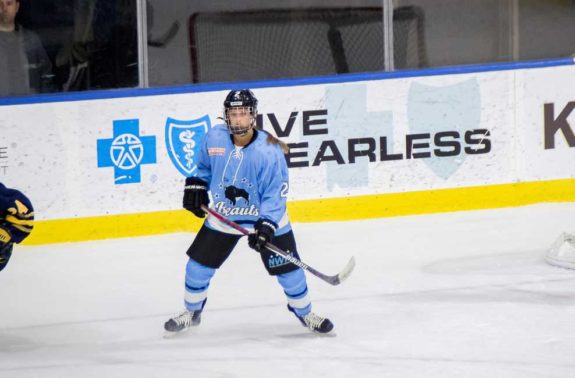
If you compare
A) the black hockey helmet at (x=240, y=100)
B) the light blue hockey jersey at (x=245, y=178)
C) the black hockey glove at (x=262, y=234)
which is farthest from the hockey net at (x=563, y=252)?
the black hockey helmet at (x=240, y=100)

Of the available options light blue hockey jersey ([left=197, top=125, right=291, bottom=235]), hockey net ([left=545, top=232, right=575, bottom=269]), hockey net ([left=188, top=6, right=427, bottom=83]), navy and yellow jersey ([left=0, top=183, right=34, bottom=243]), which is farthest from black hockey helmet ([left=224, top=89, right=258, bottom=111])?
hockey net ([left=188, top=6, right=427, bottom=83])

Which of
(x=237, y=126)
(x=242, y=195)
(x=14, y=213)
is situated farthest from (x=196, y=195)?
(x=14, y=213)

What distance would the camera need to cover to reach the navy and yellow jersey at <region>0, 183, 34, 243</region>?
15.4 feet

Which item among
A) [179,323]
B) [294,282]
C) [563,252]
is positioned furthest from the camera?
[563,252]

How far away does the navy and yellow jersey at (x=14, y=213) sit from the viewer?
468 cm

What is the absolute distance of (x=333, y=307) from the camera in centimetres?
536

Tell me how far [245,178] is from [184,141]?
1959 millimetres

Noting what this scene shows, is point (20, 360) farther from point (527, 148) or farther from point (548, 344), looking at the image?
point (527, 148)

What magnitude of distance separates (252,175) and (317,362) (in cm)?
74

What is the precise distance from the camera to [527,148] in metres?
7.04

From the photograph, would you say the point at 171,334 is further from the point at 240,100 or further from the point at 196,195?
the point at 240,100

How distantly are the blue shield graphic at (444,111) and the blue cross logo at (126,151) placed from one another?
4.73ft

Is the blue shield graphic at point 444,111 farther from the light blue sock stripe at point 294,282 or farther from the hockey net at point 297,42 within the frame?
the light blue sock stripe at point 294,282

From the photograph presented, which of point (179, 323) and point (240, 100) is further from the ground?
point (240, 100)
